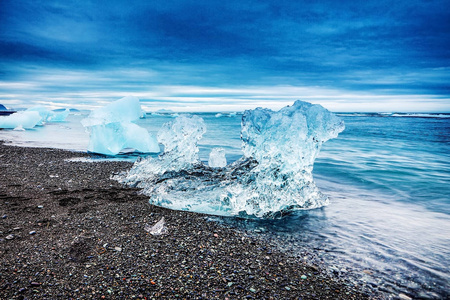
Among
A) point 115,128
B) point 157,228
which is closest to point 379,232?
point 157,228

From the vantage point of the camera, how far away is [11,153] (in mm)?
11875

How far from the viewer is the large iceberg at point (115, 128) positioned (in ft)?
40.7

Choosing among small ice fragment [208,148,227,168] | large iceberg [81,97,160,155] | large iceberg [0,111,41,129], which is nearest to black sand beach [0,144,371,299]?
small ice fragment [208,148,227,168]

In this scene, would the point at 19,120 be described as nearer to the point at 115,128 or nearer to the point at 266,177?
the point at 115,128

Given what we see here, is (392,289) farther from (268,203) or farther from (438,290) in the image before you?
(268,203)

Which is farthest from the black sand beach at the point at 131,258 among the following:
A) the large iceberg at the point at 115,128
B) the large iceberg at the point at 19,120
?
the large iceberg at the point at 19,120

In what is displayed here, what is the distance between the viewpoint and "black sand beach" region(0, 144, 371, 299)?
10.1ft

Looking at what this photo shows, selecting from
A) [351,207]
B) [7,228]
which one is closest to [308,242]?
[351,207]

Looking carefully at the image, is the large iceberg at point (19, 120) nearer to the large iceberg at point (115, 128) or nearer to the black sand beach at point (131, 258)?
the large iceberg at point (115, 128)

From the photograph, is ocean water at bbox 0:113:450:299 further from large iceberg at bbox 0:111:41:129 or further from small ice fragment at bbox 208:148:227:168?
large iceberg at bbox 0:111:41:129

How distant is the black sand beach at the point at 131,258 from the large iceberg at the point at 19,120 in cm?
2730

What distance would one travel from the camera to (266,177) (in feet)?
20.4

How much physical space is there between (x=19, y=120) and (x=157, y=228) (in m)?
30.6

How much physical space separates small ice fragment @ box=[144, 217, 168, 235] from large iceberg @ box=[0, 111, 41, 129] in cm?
3018
